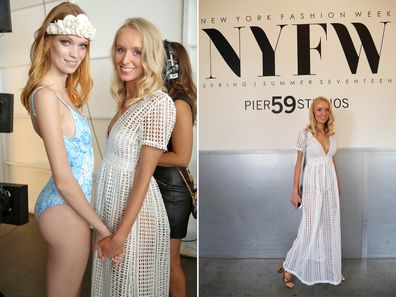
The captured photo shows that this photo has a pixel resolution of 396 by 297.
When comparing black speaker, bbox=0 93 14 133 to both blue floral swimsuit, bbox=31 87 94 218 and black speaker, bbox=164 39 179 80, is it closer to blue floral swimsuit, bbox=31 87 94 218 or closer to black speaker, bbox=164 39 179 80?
blue floral swimsuit, bbox=31 87 94 218

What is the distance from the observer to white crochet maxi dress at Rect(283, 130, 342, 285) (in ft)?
5.82

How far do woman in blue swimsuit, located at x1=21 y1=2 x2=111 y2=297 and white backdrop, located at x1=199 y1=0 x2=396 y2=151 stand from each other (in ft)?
2.64

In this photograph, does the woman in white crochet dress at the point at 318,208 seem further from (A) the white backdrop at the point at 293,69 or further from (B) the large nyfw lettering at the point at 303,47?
(B) the large nyfw lettering at the point at 303,47

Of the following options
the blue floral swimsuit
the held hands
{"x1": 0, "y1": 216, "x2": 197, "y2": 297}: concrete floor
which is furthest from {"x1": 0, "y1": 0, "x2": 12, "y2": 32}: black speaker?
the held hands

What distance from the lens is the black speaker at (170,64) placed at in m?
1.17

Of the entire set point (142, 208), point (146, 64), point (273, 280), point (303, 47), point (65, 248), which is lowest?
point (273, 280)

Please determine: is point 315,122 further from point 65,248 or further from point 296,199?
point 65,248

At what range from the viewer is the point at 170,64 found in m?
1.20

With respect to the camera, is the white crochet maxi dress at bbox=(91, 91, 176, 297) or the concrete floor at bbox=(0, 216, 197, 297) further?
the concrete floor at bbox=(0, 216, 197, 297)

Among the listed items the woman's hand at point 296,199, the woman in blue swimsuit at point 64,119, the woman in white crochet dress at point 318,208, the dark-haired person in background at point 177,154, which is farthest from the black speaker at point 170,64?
the woman's hand at point 296,199

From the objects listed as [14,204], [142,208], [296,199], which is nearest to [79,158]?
[142,208]

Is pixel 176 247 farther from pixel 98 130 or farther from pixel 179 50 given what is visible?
pixel 179 50

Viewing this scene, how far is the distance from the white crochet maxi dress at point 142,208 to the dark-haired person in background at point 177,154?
56 mm

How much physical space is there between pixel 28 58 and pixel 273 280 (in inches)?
59.7
